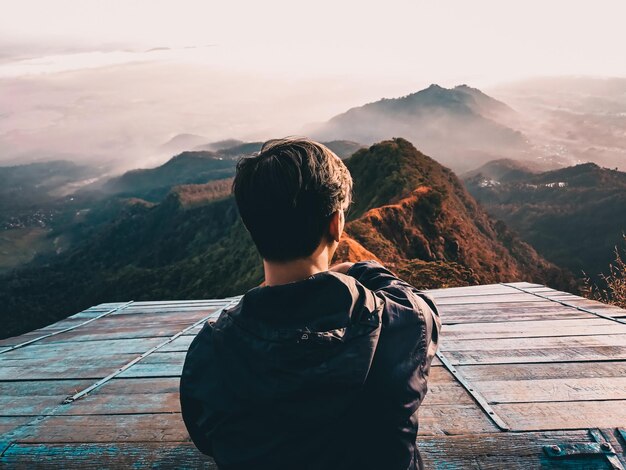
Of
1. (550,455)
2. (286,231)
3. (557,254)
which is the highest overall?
(286,231)

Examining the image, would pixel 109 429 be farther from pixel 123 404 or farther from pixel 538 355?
pixel 538 355

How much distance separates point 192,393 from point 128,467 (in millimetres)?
771

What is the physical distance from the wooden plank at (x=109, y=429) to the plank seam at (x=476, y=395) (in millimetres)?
→ 1401

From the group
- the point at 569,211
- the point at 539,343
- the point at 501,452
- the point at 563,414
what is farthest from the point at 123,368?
the point at 569,211

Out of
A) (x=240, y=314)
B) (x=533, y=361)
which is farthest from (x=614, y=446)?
(x=240, y=314)

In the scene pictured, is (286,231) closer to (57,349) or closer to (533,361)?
(533,361)

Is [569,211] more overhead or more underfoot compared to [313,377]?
more underfoot

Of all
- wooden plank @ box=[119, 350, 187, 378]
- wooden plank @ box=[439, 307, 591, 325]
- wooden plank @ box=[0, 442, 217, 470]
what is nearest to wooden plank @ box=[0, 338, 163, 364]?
wooden plank @ box=[119, 350, 187, 378]

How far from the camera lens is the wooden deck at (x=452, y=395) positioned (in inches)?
72.9

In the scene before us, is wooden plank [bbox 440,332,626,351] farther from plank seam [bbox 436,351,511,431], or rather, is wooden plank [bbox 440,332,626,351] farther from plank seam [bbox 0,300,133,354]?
plank seam [bbox 0,300,133,354]

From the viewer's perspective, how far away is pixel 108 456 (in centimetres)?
197

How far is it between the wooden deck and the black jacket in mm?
581

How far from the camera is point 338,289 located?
1314 mm

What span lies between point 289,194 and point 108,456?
154cm
